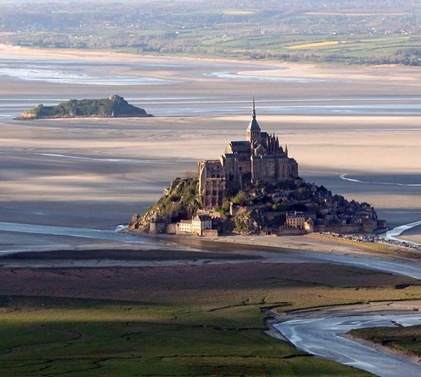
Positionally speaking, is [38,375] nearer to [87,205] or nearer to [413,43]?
[87,205]

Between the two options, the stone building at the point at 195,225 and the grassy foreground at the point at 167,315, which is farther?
the stone building at the point at 195,225

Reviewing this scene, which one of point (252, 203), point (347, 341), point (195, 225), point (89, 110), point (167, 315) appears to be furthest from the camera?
point (89, 110)

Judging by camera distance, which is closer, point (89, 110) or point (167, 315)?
point (167, 315)

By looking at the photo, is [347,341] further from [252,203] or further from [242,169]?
[242,169]

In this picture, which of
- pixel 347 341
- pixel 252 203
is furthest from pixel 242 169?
pixel 347 341

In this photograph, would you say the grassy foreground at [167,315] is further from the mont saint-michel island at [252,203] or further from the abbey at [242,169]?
the abbey at [242,169]

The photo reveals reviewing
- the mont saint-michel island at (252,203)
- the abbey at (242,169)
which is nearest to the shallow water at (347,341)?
the mont saint-michel island at (252,203)

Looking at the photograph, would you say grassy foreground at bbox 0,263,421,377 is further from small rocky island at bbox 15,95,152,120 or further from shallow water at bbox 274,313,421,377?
small rocky island at bbox 15,95,152,120
